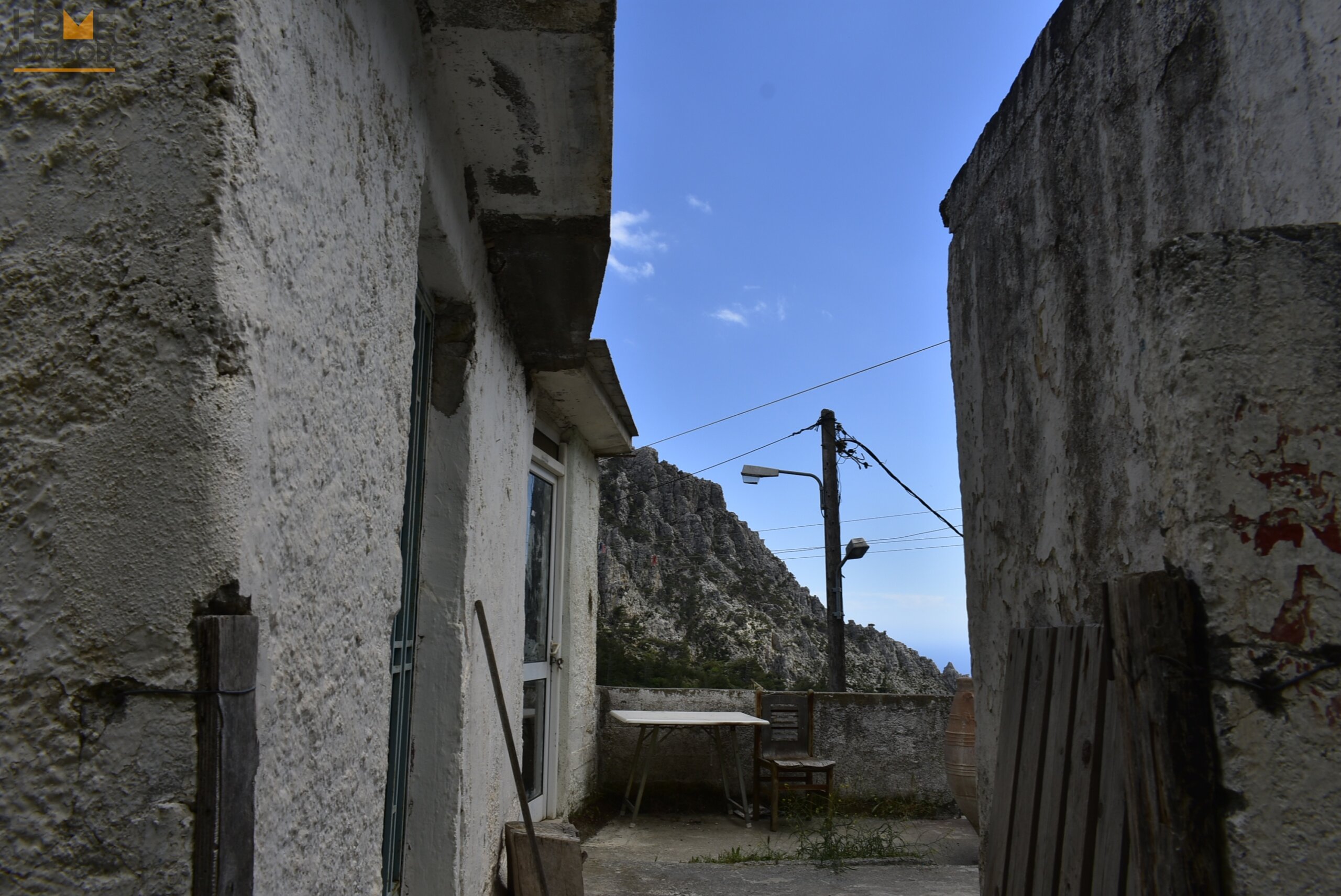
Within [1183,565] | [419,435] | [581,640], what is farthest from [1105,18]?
[581,640]

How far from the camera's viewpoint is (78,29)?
4.15ft

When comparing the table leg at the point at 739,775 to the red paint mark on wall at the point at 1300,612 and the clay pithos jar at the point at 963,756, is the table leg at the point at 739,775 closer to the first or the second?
the clay pithos jar at the point at 963,756

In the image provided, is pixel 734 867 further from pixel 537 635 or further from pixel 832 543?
pixel 832 543

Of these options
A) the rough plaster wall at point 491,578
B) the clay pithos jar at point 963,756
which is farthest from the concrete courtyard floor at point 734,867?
the rough plaster wall at point 491,578

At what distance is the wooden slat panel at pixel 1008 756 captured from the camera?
2400 mm

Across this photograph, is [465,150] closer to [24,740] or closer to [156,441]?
[156,441]

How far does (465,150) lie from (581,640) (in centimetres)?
438

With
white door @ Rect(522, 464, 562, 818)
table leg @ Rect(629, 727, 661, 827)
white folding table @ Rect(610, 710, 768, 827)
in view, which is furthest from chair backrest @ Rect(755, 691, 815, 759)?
white door @ Rect(522, 464, 562, 818)

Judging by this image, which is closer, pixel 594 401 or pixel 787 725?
pixel 594 401

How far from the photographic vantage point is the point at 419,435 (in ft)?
10.2

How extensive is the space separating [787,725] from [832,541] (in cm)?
500

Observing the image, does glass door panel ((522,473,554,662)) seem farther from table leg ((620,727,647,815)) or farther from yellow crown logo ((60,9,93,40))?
yellow crown logo ((60,9,93,40))

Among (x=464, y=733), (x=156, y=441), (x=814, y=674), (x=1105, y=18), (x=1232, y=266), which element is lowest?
(x=814, y=674)

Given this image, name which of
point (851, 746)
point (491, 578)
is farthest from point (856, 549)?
point (491, 578)
